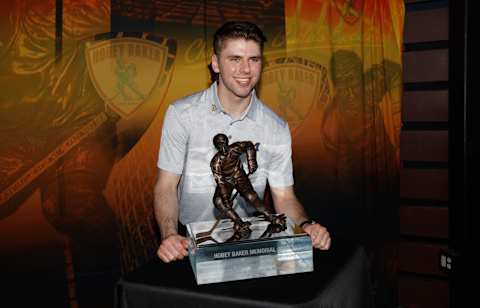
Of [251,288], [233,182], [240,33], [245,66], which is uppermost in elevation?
[240,33]

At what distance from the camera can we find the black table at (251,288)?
3.41 feet

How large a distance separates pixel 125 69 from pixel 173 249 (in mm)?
1716

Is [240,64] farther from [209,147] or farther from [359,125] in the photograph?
[359,125]

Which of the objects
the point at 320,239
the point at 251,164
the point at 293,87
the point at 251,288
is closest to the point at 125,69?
the point at 293,87

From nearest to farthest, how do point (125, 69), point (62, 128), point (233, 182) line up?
1. point (233, 182)
2. point (62, 128)
3. point (125, 69)

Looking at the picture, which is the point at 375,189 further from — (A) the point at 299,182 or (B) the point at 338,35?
(B) the point at 338,35

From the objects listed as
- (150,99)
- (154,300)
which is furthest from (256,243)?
(150,99)

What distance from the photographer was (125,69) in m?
2.75

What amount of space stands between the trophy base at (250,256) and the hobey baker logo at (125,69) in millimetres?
1731

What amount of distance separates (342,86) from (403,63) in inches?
17.6

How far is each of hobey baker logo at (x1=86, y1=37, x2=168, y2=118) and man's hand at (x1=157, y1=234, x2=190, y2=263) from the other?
1.58 metres

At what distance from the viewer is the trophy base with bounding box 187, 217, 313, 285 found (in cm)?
112

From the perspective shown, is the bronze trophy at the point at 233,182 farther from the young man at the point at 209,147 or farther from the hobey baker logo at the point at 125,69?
the hobey baker logo at the point at 125,69

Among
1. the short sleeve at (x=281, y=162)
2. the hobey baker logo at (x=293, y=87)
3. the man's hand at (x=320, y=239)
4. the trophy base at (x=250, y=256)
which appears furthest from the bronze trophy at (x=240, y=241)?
the hobey baker logo at (x=293, y=87)
